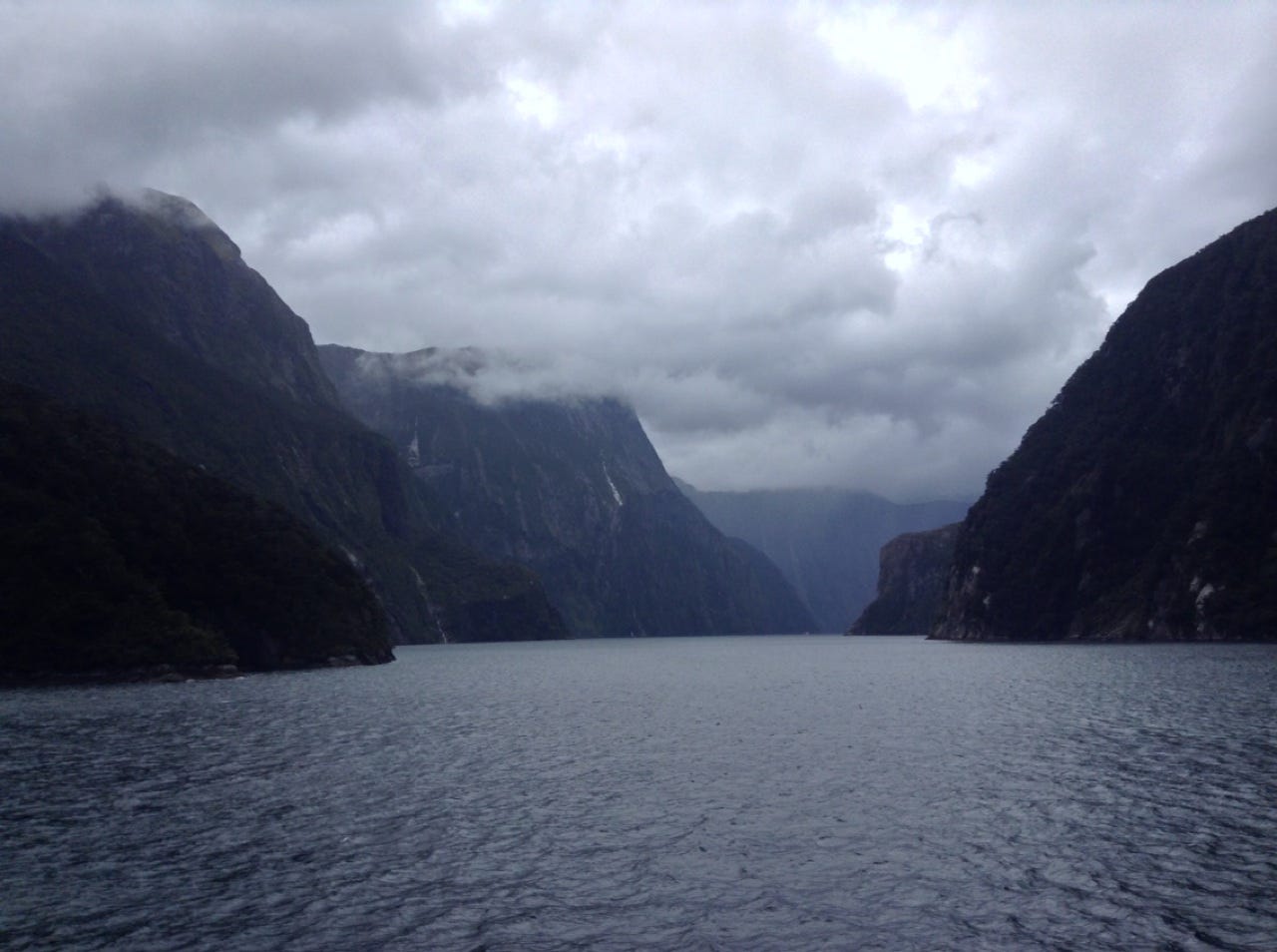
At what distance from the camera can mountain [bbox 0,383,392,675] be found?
126188 millimetres

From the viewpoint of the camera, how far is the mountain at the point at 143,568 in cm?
12619

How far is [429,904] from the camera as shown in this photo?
34.5 metres

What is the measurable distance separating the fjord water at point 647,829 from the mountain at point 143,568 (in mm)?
41442

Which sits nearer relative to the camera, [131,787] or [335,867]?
[335,867]

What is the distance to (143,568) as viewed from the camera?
475ft

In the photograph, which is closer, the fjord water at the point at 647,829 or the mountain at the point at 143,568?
the fjord water at the point at 647,829

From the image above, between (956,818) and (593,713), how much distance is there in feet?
181

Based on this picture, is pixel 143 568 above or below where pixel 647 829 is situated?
above

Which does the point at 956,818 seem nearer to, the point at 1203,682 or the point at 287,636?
the point at 1203,682

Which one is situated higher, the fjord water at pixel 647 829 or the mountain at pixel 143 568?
the mountain at pixel 143 568

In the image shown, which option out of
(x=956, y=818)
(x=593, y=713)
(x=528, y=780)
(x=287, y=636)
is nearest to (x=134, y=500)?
(x=287, y=636)

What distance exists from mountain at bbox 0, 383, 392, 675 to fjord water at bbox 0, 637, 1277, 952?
41442mm

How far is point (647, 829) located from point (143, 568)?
403ft

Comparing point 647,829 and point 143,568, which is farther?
point 143,568
